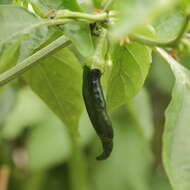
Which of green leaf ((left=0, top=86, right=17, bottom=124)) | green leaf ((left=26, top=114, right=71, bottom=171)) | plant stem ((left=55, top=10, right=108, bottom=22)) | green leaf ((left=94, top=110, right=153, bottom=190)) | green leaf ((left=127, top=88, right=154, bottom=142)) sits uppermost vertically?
plant stem ((left=55, top=10, right=108, bottom=22))

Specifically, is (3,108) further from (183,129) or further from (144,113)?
(183,129)

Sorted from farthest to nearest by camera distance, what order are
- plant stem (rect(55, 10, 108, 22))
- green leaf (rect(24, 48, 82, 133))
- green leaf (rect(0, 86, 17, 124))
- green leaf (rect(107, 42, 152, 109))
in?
green leaf (rect(0, 86, 17, 124))
green leaf (rect(24, 48, 82, 133))
green leaf (rect(107, 42, 152, 109))
plant stem (rect(55, 10, 108, 22))

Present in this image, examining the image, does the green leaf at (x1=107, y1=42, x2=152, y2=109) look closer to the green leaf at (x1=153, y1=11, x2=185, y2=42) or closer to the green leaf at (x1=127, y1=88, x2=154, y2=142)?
the green leaf at (x1=153, y1=11, x2=185, y2=42)

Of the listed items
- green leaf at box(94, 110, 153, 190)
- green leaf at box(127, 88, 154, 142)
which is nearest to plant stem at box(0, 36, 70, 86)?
green leaf at box(127, 88, 154, 142)

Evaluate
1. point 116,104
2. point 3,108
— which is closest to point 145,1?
point 116,104

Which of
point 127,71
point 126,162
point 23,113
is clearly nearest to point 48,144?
point 23,113
